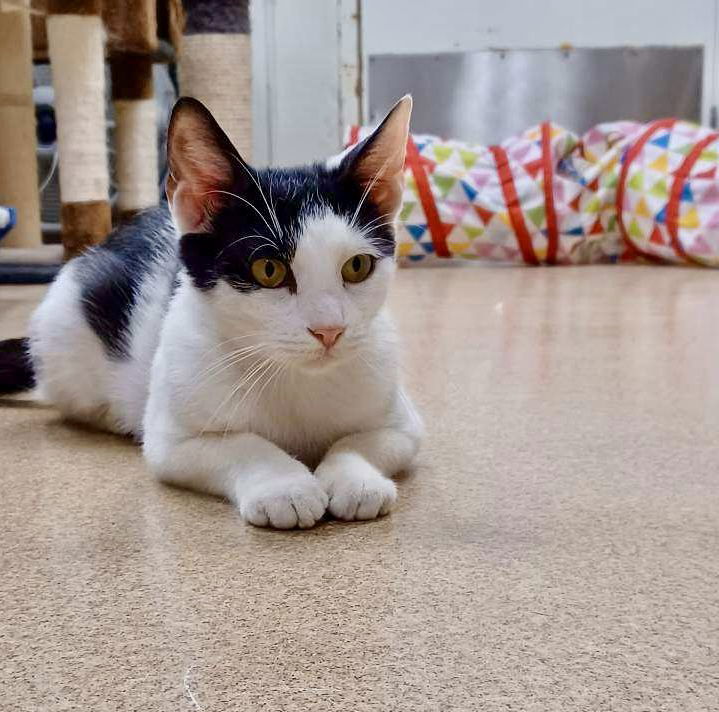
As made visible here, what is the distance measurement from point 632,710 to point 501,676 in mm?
84

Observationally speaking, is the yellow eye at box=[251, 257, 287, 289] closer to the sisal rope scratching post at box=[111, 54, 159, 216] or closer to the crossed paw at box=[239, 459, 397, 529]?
the crossed paw at box=[239, 459, 397, 529]

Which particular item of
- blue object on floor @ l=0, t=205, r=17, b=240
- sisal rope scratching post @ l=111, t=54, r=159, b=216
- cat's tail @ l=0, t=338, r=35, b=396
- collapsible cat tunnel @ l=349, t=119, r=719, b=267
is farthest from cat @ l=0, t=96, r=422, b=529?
collapsible cat tunnel @ l=349, t=119, r=719, b=267

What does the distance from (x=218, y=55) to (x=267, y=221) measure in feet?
7.78

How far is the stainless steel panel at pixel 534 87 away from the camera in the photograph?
13.2ft

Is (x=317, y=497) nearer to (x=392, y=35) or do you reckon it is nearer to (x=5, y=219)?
(x=5, y=219)

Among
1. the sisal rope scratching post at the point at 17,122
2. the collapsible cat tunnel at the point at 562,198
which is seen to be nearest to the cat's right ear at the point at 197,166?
the sisal rope scratching post at the point at 17,122

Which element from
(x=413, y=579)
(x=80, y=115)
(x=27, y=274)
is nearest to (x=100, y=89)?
(x=80, y=115)

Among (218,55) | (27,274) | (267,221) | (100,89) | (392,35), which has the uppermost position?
(392,35)

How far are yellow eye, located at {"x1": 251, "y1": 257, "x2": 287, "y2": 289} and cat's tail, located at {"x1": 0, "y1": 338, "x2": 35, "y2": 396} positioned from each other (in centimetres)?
60

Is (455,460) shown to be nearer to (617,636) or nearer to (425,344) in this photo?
(617,636)

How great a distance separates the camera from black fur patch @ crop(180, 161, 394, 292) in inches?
34.5

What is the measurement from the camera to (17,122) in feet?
9.72

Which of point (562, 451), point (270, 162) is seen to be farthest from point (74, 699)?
point (270, 162)

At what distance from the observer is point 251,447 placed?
95cm
